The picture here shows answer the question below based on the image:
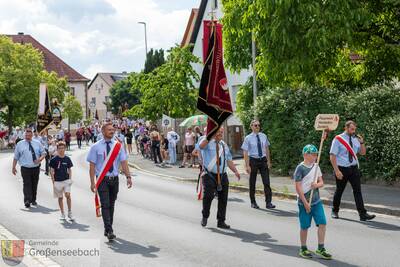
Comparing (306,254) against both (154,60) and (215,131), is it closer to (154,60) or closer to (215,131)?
(215,131)

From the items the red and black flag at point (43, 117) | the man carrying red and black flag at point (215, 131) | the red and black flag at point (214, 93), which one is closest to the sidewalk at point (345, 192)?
the man carrying red and black flag at point (215, 131)

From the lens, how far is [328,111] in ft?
57.1

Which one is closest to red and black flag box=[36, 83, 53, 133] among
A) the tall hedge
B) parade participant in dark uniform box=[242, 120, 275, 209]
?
the tall hedge

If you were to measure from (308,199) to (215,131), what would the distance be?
3083 millimetres

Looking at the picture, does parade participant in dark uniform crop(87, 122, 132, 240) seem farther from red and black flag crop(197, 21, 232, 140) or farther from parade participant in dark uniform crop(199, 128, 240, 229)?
red and black flag crop(197, 21, 232, 140)

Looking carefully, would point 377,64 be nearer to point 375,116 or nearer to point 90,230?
point 375,116

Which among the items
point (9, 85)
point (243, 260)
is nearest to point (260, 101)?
point (243, 260)

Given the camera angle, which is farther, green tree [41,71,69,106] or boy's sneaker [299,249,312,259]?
green tree [41,71,69,106]

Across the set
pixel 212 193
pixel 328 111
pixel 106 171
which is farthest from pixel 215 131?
pixel 328 111

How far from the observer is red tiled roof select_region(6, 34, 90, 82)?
296 ft

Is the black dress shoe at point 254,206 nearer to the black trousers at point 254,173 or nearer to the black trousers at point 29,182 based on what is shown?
the black trousers at point 254,173

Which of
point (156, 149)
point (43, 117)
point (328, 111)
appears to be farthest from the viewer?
point (156, 149)

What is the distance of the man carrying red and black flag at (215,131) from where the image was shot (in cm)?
1067

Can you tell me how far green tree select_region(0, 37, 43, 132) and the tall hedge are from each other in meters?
42.6
